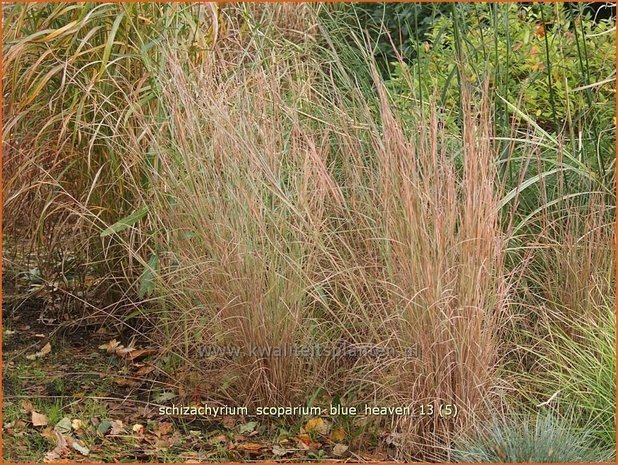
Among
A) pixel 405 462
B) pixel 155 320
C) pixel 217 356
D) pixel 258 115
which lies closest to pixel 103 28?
pixel 258 115

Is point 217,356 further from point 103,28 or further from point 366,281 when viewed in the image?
Result: point 103,28

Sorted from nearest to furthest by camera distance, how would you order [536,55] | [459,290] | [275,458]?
1. [459,290]
2. [275,458]
3. [536,55]

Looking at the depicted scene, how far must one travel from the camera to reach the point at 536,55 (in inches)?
224

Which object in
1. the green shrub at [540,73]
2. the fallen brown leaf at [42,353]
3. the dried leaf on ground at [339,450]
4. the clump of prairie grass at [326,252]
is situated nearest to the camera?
the clump of prairie grass at [326,252]

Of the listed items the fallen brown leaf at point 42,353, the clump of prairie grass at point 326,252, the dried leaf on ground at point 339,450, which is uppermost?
the clump of prairie grass at point 326,252

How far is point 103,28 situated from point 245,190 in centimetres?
153

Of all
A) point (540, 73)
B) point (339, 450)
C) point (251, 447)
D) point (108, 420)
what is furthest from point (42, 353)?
point (540, 73)

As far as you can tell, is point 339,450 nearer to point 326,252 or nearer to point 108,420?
point 326,252

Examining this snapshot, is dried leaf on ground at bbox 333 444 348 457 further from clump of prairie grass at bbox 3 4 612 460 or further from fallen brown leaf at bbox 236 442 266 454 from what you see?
fallen brown leaf at bbox 236 442 266 454

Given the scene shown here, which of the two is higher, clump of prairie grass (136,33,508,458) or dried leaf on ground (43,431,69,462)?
clump of prairie grass (136,33,508,458)

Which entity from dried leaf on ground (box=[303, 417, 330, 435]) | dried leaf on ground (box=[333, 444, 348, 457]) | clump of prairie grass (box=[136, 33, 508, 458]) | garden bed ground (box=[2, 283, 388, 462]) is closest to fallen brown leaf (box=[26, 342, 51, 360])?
garden bed ground (box=[2, 283, 388, 462])

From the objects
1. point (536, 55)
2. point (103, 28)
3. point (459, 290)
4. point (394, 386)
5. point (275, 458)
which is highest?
point (103, 28)

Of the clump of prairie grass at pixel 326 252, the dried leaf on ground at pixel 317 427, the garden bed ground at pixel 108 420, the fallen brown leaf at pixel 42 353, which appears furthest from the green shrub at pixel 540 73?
the fallen brown leaf at pixel 42 353

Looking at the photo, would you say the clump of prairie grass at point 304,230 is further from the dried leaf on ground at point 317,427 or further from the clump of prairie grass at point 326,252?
the dried leaf on ground at point 317,427
